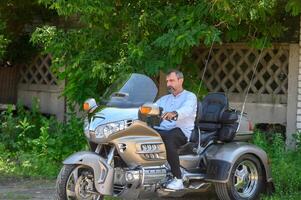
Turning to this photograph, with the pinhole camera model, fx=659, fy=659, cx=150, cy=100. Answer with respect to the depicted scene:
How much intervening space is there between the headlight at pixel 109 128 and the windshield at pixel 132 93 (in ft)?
0.90

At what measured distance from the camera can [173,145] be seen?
Result: 679cm

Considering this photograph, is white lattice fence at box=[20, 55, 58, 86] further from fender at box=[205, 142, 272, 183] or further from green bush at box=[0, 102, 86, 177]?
fender at box=[205, 142, 272, 183]

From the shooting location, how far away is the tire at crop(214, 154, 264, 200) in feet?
23.7

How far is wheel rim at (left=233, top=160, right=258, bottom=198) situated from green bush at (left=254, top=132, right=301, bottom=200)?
0.26m

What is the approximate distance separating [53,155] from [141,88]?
11.8 feet

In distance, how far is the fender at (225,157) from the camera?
7145 millimetres

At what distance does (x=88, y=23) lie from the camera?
30.8ft

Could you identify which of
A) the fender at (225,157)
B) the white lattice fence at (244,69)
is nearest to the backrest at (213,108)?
the fender at (225,157)

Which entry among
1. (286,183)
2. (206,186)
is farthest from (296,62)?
(206,186)

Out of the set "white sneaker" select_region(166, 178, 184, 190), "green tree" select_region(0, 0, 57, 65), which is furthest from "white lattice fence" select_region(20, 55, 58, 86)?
Answer: "white sneaker" select_region(166, 178, 184, 190)

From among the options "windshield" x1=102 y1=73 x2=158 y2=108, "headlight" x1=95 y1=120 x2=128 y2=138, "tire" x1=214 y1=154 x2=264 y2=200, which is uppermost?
"windshield" x1=102 y1=73 x2=158 y2=108

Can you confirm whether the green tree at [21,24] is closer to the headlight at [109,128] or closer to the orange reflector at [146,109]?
the headlight at [109,128]

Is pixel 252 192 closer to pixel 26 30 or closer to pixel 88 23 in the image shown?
pixel 88 23

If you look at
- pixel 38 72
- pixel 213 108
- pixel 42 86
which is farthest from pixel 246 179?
pixel 38 72
